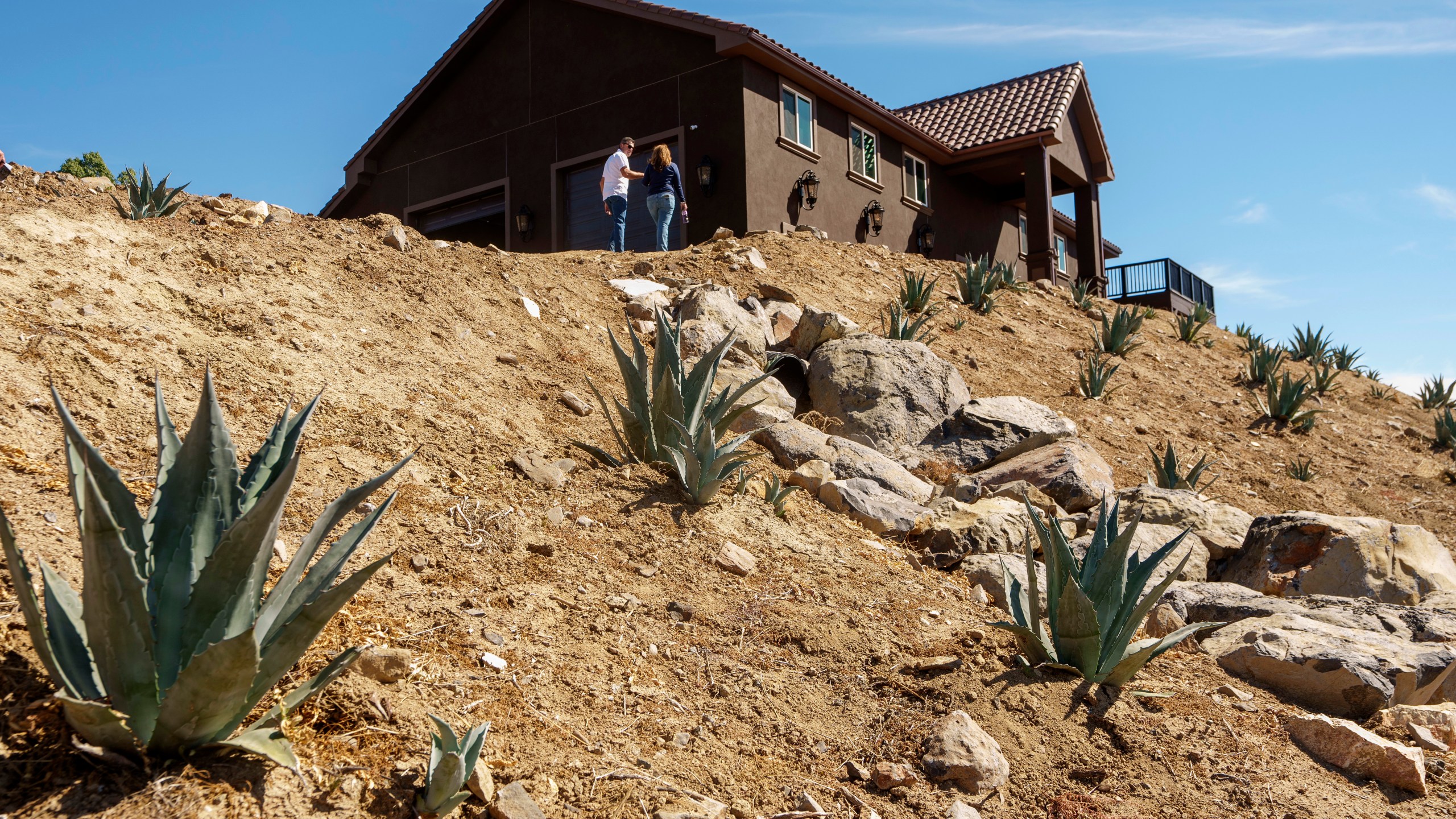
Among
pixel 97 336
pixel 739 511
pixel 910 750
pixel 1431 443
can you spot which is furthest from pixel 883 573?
pixel 1431 443

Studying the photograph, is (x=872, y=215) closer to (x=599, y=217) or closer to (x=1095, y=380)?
(x=599, y=217)

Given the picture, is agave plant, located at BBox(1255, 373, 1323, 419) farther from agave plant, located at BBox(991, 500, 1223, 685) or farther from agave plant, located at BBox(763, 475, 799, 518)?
agave plant, located at BBox(991, 500, 1223, 685)

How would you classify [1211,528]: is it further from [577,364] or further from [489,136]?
[489,136]

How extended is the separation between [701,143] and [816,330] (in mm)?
6157

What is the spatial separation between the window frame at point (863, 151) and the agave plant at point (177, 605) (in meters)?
13.3

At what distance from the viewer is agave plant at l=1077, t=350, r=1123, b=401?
8.80 m

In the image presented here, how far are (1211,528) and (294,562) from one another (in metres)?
5.22

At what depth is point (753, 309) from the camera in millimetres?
7824

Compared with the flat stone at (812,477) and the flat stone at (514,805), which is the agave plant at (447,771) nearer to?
the flat stone at (514,805)

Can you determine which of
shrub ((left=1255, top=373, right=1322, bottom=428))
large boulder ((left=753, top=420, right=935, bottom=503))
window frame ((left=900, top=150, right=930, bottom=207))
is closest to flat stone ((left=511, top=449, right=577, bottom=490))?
large boulder ((left=753, top=420, right=935, bottom=503))

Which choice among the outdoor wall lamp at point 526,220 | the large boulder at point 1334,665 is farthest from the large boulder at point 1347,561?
the outdoor wall lamp at point 526,220

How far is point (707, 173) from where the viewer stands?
40.8 ft

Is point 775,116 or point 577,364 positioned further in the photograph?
point 775,116

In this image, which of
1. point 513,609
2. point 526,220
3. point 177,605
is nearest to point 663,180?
point 526,220
